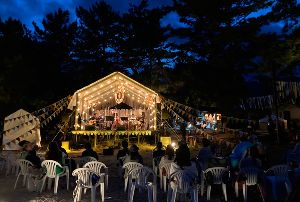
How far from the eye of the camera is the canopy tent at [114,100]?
17.4m

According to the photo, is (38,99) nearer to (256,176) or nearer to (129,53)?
(129,53)

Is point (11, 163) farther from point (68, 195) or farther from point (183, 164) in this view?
point (183, 164)

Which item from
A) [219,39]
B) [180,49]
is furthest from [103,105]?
[219,39]

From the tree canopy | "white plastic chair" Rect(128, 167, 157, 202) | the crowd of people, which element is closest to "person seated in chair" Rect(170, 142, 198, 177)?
the crowd of people

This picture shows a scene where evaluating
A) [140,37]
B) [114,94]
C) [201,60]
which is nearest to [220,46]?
[201,60]

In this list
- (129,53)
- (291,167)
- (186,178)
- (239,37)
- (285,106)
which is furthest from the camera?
(129,53)

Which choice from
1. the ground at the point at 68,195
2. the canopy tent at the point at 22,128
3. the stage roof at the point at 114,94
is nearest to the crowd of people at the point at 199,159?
the ground at the point at 68,195

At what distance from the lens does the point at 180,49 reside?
20.3 meters

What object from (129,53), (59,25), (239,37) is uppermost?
(59,25)

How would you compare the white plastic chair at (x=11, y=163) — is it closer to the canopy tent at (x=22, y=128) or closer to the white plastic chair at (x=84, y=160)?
the white plastic chair at (x=84, y=160)

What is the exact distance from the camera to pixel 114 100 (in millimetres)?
19438

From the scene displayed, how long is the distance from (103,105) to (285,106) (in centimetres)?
1225

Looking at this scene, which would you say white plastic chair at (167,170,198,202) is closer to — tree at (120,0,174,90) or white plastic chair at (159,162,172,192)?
white plastic chair at (159,162,172,192)

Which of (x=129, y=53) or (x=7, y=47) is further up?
(x=129, y=53)
